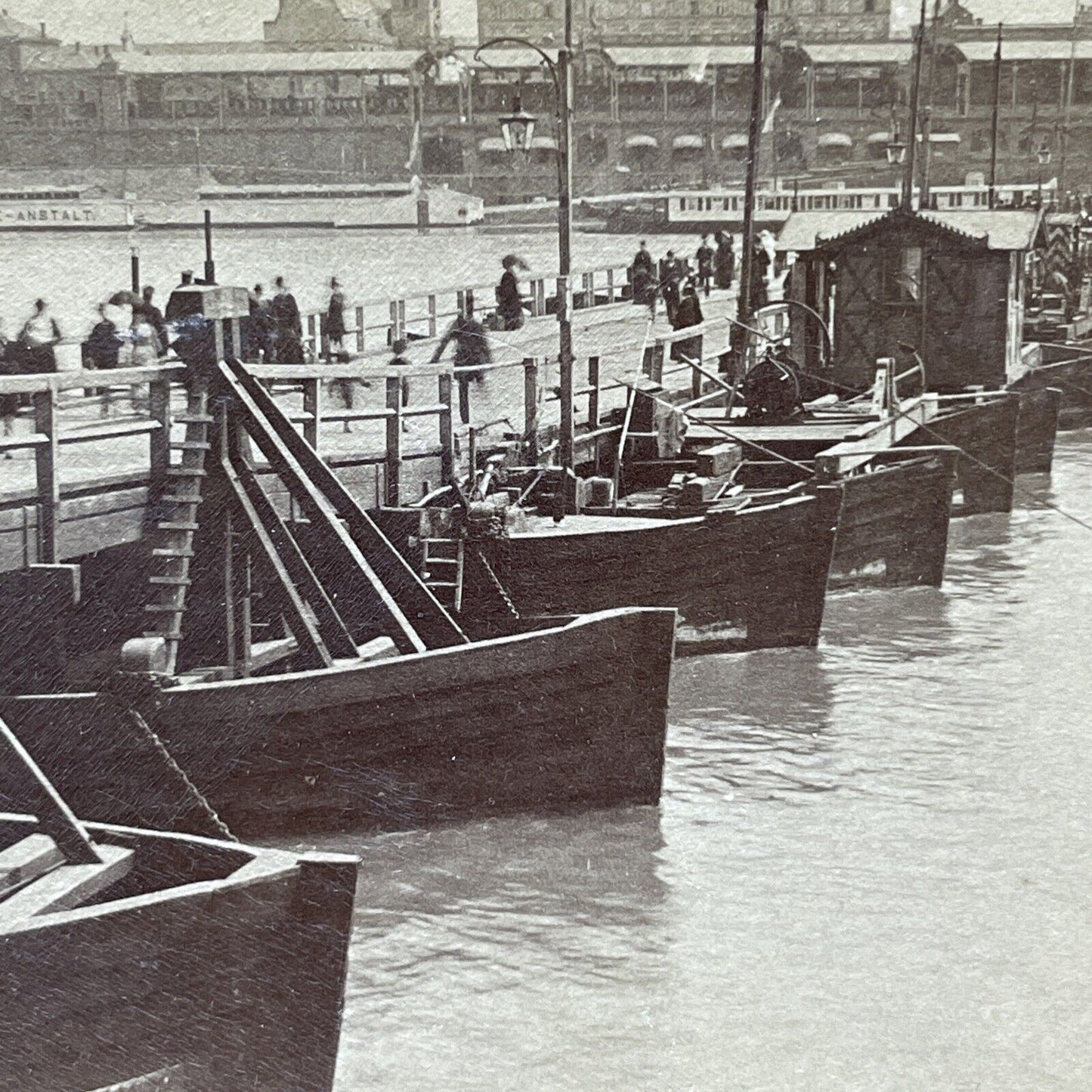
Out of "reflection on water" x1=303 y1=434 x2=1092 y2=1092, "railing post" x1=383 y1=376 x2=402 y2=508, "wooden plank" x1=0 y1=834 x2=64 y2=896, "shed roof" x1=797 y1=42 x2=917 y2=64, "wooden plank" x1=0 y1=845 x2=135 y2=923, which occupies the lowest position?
"reflection on water" x1=303 y1=434 x2=1092 y2=1092

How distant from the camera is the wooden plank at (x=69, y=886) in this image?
6344 millimetres

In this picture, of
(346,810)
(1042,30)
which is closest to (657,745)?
(346,810)

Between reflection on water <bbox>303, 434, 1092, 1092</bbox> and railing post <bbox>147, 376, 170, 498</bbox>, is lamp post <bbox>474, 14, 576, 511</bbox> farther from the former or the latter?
railing post <bbox>147, 376, 170, 498</bbox>

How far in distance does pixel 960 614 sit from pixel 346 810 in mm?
9630

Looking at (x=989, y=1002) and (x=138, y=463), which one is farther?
(x=138, y=463)

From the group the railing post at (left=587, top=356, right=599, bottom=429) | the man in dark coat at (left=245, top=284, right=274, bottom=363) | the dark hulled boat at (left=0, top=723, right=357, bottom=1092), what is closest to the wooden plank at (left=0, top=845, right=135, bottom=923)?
the dark hulled boat at (left=0, top=723, right=357, bottom=1092)

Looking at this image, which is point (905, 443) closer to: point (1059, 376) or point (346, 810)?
point (1059, 376)

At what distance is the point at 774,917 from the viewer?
9.84 meters

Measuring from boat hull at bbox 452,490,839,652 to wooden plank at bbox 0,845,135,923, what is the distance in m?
6.68

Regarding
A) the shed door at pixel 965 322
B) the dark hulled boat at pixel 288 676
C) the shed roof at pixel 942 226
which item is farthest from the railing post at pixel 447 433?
the shed door at pixel 965 322

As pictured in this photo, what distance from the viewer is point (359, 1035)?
27.3 feet

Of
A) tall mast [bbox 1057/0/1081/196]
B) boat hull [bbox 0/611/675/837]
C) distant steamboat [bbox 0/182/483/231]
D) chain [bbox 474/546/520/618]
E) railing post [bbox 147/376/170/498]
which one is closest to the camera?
boat hull [bbox 0/611/675/837]

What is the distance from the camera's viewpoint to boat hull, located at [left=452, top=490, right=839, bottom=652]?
45.3 ft

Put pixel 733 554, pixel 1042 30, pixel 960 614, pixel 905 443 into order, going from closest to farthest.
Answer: pixel 733 554 → pixel 960 614 → pixel 905 443 → pixel 1042 30
